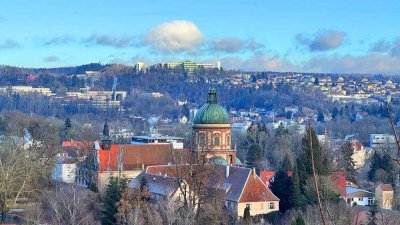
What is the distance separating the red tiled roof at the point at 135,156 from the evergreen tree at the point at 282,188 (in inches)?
382

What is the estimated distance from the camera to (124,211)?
2998cm

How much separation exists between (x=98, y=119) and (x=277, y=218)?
344 feet

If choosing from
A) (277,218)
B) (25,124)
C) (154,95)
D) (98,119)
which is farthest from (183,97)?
(277,218)

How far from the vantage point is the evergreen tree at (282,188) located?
37547 millimetres

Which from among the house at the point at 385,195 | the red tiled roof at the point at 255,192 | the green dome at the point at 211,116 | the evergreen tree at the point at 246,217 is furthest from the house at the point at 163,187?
the house at the point at 385,195

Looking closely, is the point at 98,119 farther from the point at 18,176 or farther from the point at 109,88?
the point at 18,176

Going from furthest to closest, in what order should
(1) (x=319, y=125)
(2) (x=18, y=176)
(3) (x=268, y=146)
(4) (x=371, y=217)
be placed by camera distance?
(1) (x=319, y=125), (3) (x=268, y=146), (2) (x=18, y=176), (4) (x=371, y=217)

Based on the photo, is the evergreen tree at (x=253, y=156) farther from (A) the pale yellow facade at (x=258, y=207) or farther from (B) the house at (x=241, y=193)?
(A) the pale yellow facade at (x=258, y=207)

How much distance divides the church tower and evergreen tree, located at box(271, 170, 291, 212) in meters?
7.72

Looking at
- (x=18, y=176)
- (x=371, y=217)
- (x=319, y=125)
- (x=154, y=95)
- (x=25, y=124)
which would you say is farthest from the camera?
(x=154, y=95)

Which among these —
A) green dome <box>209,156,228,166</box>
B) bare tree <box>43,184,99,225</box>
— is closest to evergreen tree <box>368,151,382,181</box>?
green dome <box>209,156,228,166</box>

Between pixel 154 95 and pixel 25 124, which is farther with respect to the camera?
pixel 154 95

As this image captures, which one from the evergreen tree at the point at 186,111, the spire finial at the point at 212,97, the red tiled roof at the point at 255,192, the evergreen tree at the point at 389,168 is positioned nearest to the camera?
the red tiled roof at the point at 255,192

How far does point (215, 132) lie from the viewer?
47.8 meters
